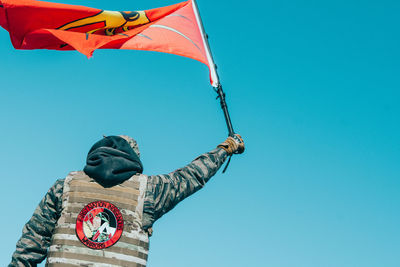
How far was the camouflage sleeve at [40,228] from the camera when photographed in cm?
566

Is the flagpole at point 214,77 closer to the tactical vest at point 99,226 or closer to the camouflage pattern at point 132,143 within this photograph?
the camouflage pattern at point 132,143

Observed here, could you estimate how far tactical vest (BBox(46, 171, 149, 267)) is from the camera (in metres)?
5.29

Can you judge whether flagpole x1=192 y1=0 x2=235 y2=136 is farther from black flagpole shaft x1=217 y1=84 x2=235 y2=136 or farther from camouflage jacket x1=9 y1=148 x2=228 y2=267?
camouflage jacket x1=9 y1=148 x2=228 y2=267

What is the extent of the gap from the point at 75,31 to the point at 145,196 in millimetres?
5996

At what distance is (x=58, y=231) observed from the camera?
546 cm

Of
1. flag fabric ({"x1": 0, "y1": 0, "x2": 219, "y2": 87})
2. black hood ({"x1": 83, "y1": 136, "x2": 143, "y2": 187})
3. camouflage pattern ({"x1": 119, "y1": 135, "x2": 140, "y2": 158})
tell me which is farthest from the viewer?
flag fabric ({"x1": 0, "y1": 0, "x2": 219, "y2": 87})

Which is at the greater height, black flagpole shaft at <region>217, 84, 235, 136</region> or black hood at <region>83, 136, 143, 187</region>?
black flagpole shaft at <region>217, 84, 235, 136</region>

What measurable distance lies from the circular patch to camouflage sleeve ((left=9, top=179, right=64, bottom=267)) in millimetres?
401

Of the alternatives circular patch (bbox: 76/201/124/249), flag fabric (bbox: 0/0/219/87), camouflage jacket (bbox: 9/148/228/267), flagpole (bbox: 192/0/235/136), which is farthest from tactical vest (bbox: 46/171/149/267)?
flag fabric (bbox: 0/0/219/87)

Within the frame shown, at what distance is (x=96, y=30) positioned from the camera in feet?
35.2

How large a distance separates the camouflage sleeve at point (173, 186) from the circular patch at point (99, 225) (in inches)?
12.3

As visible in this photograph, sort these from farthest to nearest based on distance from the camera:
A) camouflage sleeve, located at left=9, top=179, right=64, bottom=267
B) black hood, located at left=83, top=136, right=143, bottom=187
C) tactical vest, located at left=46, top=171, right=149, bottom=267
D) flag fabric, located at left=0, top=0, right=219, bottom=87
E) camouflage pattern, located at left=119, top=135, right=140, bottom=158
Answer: flag fabric, located at left=0, top=0, right=219, bottom=87 → camouflage pattern, located at left=119, top=135, right=140, bottom=158 → camouflage sleeve, located at left=9, top=179, right=64, bottom=267 → black hood, located at left=83, top=136, right=143, bottom=187 → tactical vest, located at left=46, top=171, right=149, bottom=267

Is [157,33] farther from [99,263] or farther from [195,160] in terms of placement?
[99,263]

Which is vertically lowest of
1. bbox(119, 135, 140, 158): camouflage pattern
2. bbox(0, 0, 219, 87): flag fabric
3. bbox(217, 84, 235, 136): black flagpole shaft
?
bbox(119, 135, 140, 158): camouflage pattern
